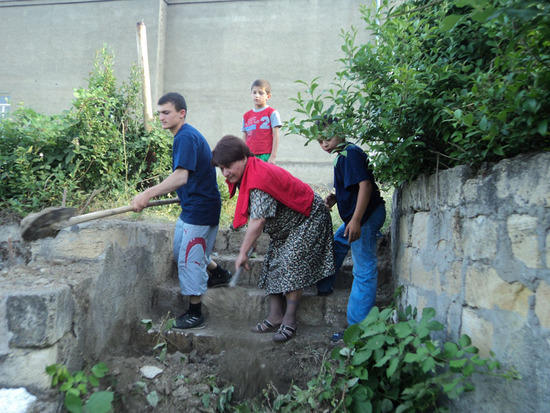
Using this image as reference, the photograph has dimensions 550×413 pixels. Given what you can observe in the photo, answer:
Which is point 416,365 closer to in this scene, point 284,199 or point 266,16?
point 284,199

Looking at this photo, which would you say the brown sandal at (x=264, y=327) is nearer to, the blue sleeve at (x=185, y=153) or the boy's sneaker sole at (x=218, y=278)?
the boy's sneaker sole at (x=218, y=278)

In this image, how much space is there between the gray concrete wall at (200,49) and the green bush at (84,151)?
465cm

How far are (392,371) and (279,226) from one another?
4.46ft

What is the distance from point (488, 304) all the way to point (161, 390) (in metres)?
1.90

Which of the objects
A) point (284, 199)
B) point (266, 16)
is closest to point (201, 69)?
point (266, 16)

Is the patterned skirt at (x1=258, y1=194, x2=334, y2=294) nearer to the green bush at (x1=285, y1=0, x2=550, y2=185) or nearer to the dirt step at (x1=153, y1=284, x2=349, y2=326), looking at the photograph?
the dirt step at (x1=153, y1=284, x2=349, y2=326)

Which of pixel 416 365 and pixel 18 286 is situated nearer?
pixel 416 365

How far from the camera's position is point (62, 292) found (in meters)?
2.33

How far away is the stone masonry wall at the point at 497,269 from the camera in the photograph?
5.09ft

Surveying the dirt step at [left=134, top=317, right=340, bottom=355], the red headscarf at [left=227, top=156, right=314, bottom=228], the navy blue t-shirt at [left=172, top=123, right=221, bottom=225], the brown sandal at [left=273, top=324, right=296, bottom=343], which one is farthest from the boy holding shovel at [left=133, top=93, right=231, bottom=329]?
the brown sandal at [left=273, top=324, right=296, bottom=343]

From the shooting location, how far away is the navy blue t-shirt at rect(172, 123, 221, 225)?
311 centimetres

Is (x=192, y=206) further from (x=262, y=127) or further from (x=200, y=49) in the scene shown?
(x=200, y=49)

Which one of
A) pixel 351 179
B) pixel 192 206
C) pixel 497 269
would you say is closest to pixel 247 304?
pixel 192 206

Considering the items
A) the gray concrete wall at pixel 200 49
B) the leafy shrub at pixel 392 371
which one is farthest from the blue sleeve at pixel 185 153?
the gray concrete wall at pixel 200 49
